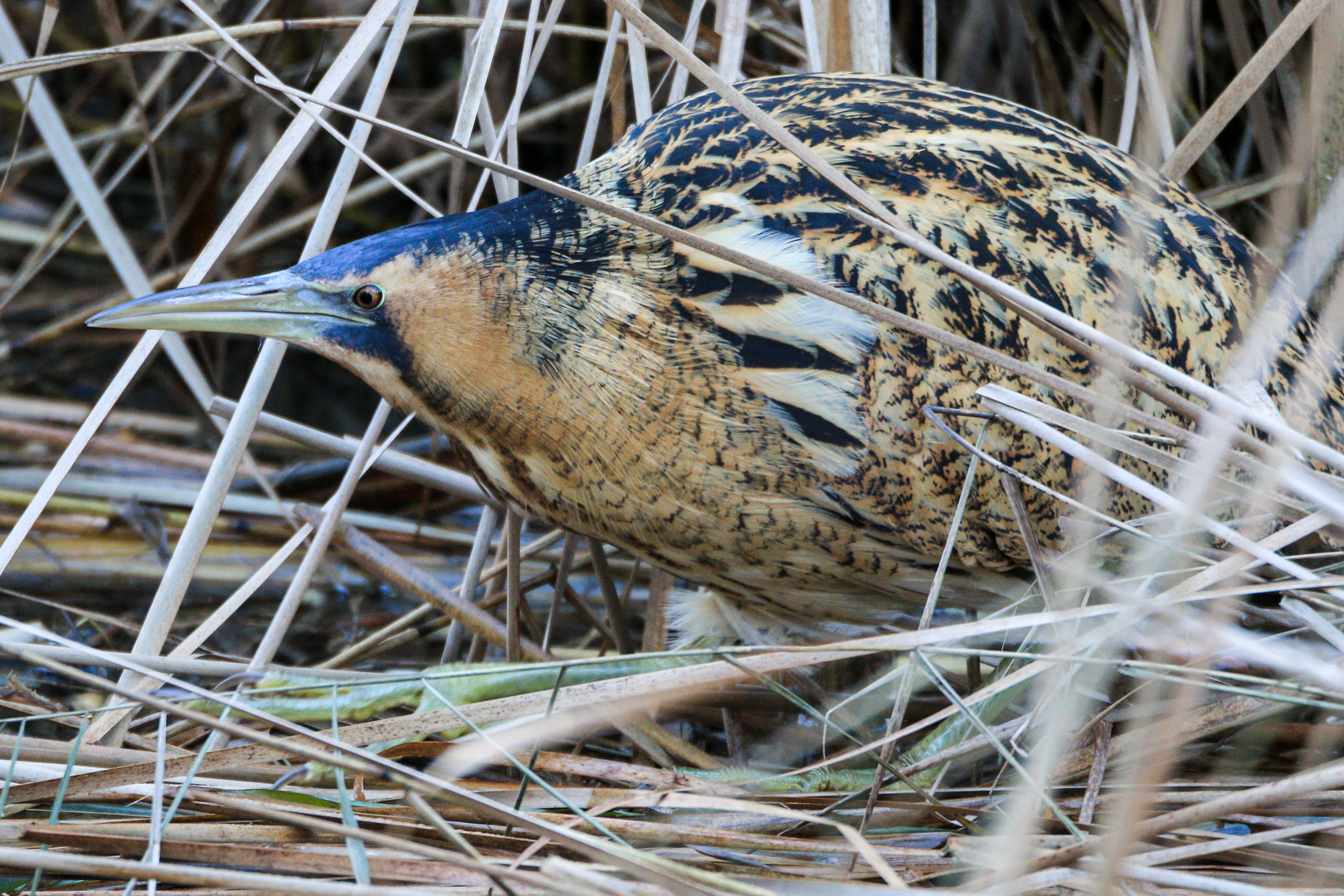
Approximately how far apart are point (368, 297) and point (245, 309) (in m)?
0.14

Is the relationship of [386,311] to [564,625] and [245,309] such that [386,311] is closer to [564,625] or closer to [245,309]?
[245,309]

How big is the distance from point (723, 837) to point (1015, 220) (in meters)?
0.82

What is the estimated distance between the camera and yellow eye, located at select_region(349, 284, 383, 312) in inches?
64.7

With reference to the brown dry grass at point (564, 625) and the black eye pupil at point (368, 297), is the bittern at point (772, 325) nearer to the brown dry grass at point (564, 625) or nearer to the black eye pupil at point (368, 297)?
the black eye pupil at point (368, 297)

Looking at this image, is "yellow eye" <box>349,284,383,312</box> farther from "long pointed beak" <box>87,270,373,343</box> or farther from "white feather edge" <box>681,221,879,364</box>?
"white feather edge" <box>681,221,879,364</box>

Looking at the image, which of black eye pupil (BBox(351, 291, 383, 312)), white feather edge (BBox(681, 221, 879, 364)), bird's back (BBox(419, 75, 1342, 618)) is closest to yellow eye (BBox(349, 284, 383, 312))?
black eye pupil (BBox(351, 291, 383, 312))

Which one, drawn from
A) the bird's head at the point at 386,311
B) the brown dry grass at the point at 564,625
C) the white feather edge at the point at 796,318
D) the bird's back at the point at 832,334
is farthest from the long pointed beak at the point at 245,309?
the white feather edge at the point at 796,318

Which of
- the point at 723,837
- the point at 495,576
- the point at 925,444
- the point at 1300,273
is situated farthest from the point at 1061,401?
the point at 495,576

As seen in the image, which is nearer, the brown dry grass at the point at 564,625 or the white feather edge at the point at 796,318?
the brown dry grass at the point at 564,625

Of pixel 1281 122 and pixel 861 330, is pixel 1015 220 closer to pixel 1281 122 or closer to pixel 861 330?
pixel 861 330

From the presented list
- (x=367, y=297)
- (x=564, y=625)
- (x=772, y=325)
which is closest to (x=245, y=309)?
(x=367, y=297)

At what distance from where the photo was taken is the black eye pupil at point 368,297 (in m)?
1.64

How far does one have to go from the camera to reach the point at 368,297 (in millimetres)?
1647

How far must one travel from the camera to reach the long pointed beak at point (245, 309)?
5.31 ft
